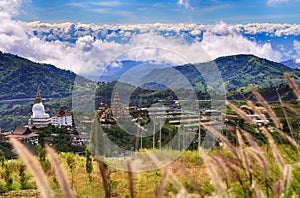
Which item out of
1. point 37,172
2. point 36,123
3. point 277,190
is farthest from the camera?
point 36,123

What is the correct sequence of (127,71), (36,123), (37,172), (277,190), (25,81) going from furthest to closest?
(25,81)
(36,123)
(127,71)
(277,190)
(37,172)

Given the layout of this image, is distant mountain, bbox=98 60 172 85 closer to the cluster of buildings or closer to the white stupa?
the cluster of buildings

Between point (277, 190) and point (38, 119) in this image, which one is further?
point (38, 119)

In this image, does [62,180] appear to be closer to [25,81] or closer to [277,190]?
[277,190]

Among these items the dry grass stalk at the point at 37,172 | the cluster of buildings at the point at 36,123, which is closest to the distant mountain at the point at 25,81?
the cluster of buildings at the point at 36,123

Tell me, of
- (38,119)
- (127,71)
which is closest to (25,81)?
(38,119)

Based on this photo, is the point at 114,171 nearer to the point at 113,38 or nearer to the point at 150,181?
the point at 150,181

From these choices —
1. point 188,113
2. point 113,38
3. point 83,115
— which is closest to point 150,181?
point 113,38

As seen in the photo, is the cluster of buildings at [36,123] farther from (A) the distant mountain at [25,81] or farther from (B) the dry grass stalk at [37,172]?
(A) the distant mountain at [25,81]

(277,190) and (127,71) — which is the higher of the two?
(127,71)

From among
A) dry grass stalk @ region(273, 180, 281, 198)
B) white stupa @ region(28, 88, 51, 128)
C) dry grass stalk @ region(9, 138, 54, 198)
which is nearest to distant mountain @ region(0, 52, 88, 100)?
white stupa @ region(28, 88, 51, 128)
